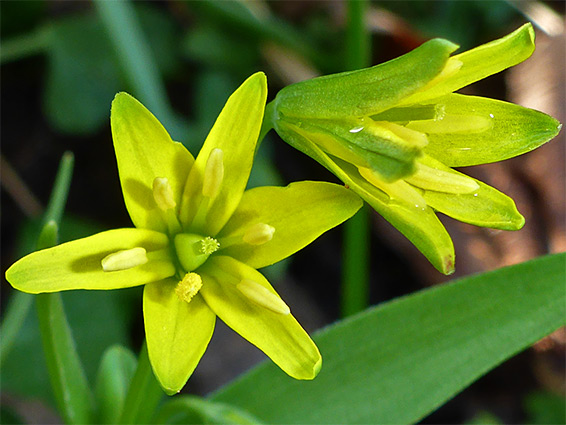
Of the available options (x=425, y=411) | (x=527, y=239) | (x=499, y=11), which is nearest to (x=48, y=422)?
(x=425, y=411)

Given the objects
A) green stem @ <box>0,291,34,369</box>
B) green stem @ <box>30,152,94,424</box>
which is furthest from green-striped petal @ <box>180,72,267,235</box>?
green stem @ <box>0,291,34,369</box>

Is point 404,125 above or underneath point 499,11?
above

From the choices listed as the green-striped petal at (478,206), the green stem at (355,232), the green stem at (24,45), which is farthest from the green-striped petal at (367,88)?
the green stem at (24,45)

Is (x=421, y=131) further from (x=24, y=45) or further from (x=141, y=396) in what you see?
(x=24, y=45)

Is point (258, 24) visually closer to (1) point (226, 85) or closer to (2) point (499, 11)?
(1) point (226, 85)

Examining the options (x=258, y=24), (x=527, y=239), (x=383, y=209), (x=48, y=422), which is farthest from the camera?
(x=527, y=239)

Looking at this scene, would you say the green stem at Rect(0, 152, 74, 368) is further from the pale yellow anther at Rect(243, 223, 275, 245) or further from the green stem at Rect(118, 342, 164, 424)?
the pale yellow anther at Rect(243, 223, 275, 245)
